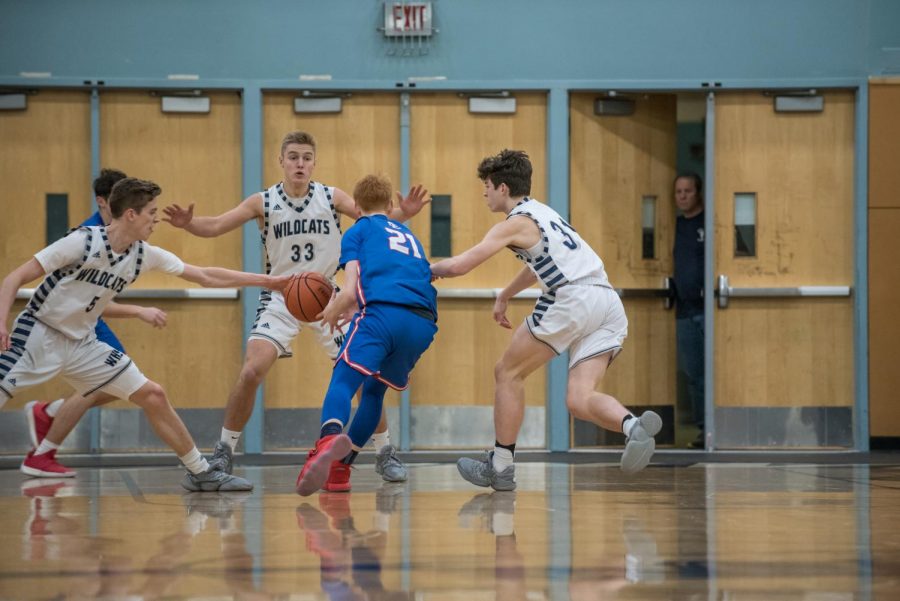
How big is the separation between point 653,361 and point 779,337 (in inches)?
38.2

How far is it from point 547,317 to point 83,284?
224cm

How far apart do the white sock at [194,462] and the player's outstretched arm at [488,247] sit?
1474mm

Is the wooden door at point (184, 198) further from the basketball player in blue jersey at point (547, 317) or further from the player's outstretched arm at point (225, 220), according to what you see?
the basketball player in blue jersey at point (547, 317)

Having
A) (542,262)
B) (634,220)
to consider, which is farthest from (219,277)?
(634,220)

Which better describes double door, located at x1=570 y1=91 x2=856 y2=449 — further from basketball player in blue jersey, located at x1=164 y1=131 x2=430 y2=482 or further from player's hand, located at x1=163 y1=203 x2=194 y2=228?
player's hand, located at x1=163 y1=203 x2=194 y2=228

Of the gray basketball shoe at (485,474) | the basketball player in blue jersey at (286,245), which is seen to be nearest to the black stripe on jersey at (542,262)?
the basketball player in blue jersey at (286,245)

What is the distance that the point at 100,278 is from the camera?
5.93 meters

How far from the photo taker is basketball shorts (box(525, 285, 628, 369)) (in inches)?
235

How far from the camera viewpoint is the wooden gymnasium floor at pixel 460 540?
351 cm

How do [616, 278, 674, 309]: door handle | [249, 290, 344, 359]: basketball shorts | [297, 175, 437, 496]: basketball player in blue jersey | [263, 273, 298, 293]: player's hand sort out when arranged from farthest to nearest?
1. [616, 278, 674, 309]: door handle
2. [249, 290, 344, 359]: basketball shorts
3. [263, 273, 298, 293]: player's hand
4. [297, 175, 437, 496]: basketball player in blue jersey

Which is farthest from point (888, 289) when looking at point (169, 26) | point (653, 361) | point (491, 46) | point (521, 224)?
point (169, 26)

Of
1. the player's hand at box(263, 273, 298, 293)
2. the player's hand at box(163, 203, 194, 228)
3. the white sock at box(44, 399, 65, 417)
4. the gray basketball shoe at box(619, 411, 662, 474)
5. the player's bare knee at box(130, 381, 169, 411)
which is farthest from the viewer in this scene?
the white sock at box(44, 399, 65, 417)

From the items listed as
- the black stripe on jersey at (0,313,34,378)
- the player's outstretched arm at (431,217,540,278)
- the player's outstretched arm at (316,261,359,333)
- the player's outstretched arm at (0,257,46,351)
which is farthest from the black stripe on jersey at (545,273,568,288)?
the black stripe on jersey at (0,313,34,378)

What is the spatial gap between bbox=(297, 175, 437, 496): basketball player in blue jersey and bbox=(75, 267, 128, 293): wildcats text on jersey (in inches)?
40.8
